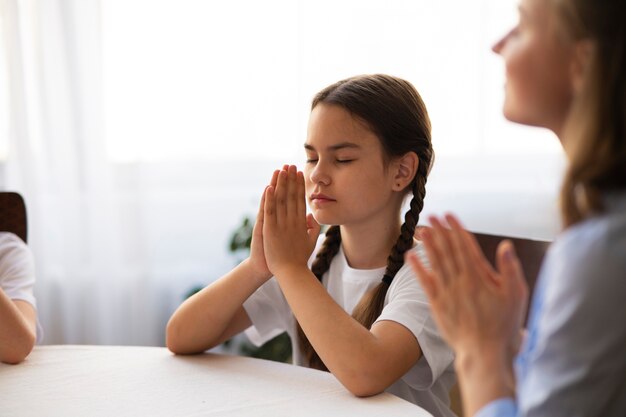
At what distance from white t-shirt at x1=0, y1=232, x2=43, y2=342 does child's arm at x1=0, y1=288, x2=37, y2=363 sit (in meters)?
0.18

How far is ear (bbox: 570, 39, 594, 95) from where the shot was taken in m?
0.78

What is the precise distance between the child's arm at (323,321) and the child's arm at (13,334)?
1.51ft

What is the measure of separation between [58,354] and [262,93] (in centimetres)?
173

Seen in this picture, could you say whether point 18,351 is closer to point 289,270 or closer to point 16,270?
point 16,270

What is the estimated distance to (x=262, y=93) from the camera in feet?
9.93

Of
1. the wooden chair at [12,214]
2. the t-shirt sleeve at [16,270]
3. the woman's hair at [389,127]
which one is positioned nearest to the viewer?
the woman's hair at [389,127]

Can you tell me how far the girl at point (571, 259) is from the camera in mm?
733

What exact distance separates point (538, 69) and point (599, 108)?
11 cm

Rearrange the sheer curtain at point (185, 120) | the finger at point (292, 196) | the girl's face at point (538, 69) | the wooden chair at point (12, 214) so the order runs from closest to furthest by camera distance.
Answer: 1. the girl's face at point (538, 69)
2. the finger at point (292, 196)
3. the wooden chair at point (12, 214)
4. the sheer curtain at point (185, 120)

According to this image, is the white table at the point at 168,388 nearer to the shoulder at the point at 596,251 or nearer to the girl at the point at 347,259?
the girl at the point at 347,259

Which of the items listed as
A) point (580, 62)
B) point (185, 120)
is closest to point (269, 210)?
point (580, 62)

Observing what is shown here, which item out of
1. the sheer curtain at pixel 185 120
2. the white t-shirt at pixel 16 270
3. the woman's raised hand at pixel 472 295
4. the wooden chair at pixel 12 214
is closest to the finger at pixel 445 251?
the woman's raised hand at pixel 472 295

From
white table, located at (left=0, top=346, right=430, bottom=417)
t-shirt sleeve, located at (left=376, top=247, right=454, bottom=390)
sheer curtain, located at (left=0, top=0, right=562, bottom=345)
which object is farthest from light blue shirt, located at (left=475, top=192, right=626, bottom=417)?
sheer curtain, located at (left=0, top=0, right=562, bottom=345)

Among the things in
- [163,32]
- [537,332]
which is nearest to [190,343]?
[537,332]
